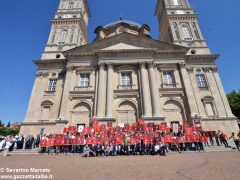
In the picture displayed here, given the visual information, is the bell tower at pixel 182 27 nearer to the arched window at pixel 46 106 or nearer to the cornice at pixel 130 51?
the cornice at pixel 130 51

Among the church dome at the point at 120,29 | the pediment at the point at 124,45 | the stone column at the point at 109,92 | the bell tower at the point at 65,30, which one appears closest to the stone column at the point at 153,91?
the pediment at the point at 124,45

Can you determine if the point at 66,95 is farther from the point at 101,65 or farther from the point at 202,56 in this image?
the point at 202,56

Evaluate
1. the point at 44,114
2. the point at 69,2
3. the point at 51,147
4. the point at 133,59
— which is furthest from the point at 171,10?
the point at 51,147

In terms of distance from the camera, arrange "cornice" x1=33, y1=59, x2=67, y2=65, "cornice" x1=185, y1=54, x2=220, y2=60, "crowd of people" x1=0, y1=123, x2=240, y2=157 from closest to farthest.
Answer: "crowd of people" x1=0, y1=123, x2=240, y2=157, "cornice" x1=185, y1=54, x2=220, y2=60, "cornice" x1=33, y1=59, x2=67, y2=65

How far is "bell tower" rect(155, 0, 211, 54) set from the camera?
89.2 ft

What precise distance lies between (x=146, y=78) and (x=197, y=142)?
11.3m

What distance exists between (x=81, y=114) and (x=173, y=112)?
12837 mm

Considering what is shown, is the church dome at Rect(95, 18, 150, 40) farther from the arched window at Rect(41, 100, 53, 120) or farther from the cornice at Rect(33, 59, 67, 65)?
the arched window at Rect(41, 100, 53, 120)

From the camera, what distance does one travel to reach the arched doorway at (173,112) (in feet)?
69.5

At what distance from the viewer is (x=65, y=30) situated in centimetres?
3017

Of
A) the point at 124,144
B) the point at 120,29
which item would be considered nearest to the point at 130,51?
the point at 120,29

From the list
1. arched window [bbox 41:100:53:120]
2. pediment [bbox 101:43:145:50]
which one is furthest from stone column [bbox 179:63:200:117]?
arched window [bbox 41:100:53:120]

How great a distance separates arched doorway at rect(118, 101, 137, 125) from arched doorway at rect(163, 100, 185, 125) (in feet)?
14.1

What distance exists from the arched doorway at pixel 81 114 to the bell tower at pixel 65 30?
9955 millimetres
